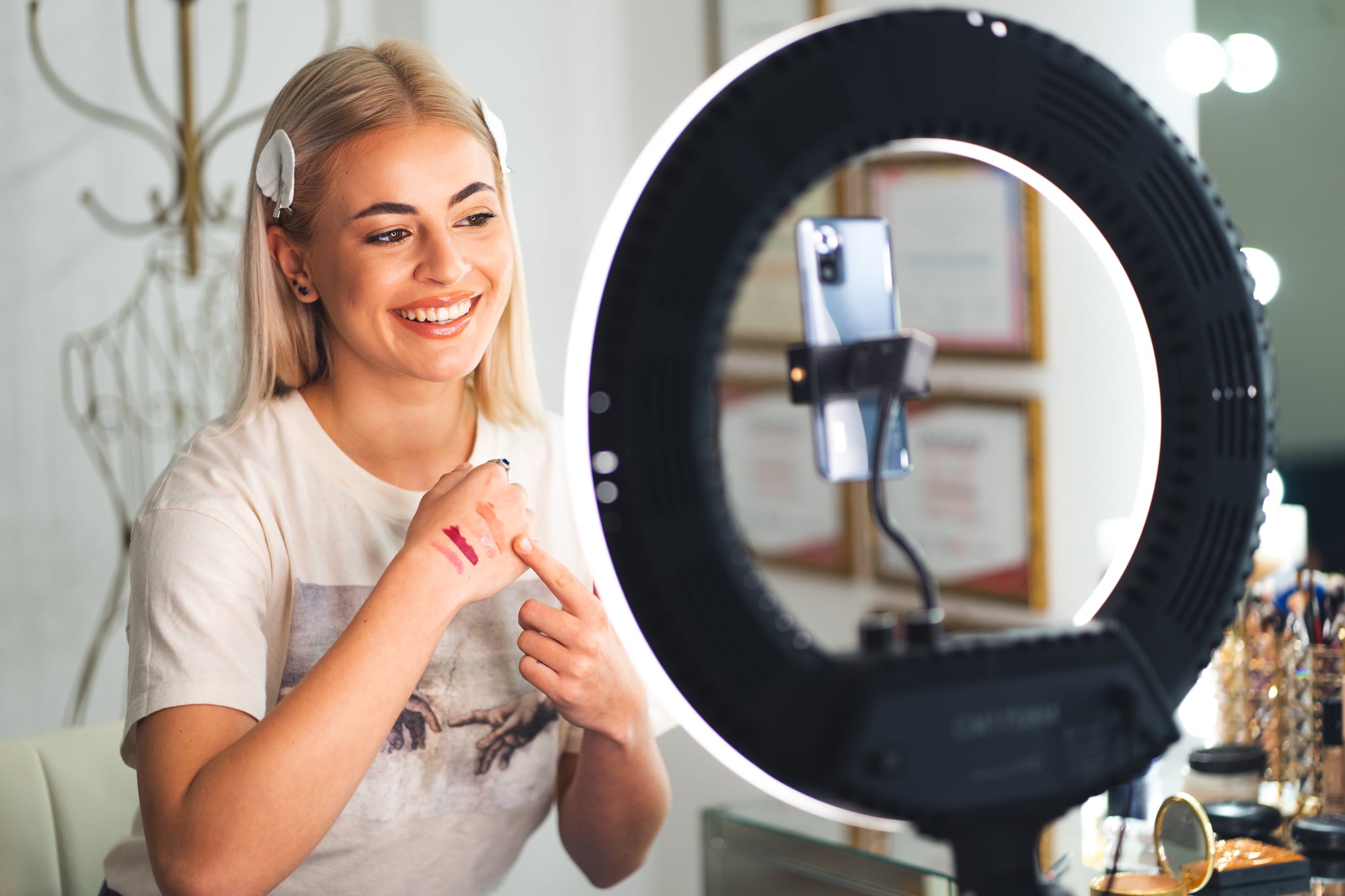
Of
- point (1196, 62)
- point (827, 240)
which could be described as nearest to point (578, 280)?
point (1196, 62)

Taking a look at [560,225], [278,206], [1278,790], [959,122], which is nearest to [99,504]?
[560,225]

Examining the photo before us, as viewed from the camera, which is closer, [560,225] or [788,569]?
[788,569]

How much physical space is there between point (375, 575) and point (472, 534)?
0.21 m

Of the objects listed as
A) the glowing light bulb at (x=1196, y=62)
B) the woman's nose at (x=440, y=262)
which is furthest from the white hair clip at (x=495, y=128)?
the glowing light bulb at (x=1196, y=62)

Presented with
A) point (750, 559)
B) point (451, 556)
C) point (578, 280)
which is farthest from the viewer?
point (578, 280)

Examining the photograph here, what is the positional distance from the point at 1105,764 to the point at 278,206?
67 cm

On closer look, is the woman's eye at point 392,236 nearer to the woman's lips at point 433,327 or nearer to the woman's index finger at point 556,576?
the woman's lips at point 433,327

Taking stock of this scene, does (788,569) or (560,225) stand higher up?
(560,225)

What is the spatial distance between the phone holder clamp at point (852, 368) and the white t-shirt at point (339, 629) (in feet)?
1.55

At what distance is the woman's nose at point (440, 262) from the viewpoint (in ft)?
2.70

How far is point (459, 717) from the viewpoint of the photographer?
3.04 ft

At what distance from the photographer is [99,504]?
201 cm

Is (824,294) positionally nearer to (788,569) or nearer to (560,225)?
(788,569)

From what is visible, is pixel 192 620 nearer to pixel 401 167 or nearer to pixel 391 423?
pixel 391 423
